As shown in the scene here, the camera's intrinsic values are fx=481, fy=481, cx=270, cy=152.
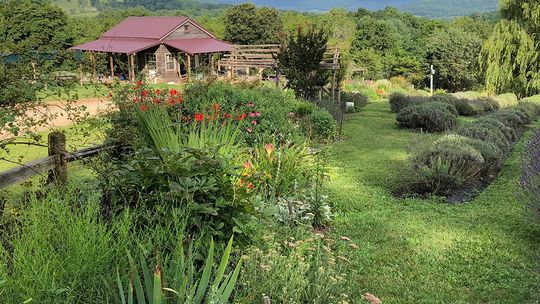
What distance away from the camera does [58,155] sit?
459 cm

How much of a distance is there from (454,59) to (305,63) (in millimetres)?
36667

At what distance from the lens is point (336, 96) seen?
19.3 meters

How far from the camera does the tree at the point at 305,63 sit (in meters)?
15.0

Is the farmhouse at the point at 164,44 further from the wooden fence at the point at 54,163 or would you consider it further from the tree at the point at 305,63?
the wooden fence at the point at 54,163

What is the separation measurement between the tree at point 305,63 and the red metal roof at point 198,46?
21910 mm

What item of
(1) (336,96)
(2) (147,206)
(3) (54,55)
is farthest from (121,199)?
(1) (336,96)

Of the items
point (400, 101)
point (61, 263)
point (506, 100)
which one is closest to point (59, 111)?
point (61, 263)

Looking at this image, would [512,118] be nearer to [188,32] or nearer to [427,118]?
[427,118]

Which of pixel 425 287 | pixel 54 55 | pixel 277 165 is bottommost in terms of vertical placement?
pixel 425 287

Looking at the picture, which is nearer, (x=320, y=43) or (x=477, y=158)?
(x=477, y=158)

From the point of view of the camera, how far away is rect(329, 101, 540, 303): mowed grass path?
13.4 feet

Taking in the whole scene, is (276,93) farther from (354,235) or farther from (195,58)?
(195,58)

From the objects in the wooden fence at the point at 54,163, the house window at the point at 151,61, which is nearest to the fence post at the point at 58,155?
the wooden fence at the point at 54,163

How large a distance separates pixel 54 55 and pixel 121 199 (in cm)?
167
